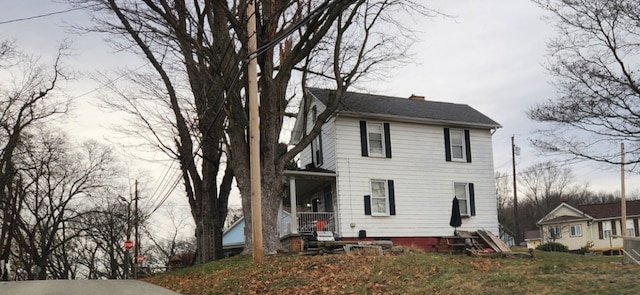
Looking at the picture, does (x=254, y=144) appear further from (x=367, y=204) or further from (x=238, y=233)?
(x=238, y=233)

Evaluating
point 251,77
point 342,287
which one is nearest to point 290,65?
point 251,77

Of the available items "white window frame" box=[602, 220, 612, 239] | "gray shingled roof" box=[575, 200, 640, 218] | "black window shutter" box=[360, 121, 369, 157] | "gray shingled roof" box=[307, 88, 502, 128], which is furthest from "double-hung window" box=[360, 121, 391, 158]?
"white window frame" box=[602, 220, 612, 239]

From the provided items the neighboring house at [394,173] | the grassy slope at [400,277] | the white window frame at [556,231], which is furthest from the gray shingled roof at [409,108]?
the white window frame at [556,231]

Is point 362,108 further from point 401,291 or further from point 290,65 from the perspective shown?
point 401,291

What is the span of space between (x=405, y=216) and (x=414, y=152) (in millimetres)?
2711

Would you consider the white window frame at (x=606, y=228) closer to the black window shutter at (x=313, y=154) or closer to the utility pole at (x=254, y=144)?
the black window shutter at (x=313, y=154)

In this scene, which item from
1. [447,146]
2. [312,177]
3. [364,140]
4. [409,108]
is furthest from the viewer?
[409,108]

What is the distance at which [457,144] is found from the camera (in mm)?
26516

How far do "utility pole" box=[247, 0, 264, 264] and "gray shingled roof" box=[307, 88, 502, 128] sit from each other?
910 cm

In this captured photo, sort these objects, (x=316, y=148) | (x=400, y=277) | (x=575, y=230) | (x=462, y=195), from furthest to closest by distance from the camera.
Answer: (x=575, y=230), (x=316, y=148), (x=462, y=195), (x=400, y=277)

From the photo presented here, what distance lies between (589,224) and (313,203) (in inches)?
1301

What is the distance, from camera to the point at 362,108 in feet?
81.1

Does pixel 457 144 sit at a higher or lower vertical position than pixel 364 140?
lower

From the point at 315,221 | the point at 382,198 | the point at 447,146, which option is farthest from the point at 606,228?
the point at 315,221
